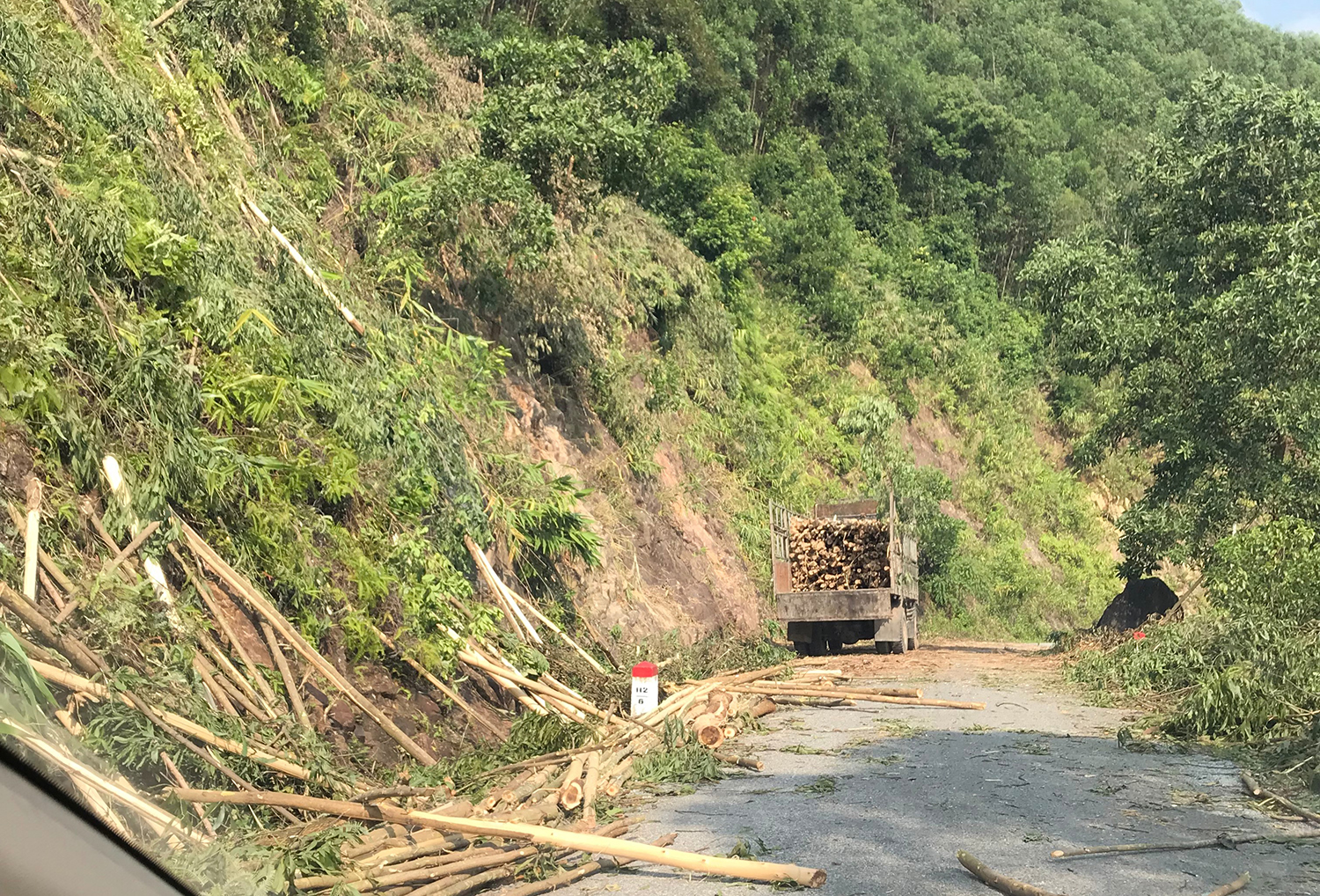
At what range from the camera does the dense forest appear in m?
8.04

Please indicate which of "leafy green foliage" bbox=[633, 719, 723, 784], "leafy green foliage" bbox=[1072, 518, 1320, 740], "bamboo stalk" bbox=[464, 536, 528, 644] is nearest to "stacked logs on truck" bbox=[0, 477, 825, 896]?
"leafy green foliage" bbox=[633, 719, 723, 784]

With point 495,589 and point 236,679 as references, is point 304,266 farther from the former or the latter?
point 236,679

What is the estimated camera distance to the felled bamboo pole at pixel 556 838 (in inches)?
214

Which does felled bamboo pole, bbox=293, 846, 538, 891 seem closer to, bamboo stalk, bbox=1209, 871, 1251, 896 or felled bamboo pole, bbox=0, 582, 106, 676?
felled bamboo pole, bbox=0, 582, 106, 676

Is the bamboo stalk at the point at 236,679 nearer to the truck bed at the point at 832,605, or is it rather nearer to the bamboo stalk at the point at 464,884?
the bamboo stalk at the point at 464,884

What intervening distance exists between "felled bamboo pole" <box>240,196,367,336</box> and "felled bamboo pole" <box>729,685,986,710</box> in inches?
217

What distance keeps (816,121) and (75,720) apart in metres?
39.9

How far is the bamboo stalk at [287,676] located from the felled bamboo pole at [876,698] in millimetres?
6132

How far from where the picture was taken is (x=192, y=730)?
5523mm

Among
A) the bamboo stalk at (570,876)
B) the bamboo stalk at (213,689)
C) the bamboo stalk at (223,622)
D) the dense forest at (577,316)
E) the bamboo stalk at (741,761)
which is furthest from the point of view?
the bamboo stalk at (741,761)

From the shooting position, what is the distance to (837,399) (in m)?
31.4

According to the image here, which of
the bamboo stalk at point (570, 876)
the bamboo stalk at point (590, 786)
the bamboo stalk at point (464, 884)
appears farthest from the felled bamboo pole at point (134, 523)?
the bamboo stalk at point (590, 786)

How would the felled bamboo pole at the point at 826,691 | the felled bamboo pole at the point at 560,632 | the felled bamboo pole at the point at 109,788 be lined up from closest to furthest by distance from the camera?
the felled bamboo pole at the point at 109,788
the felled bamboo pole at the point at 560,632
the felled bamboo pole at the point at 826,691

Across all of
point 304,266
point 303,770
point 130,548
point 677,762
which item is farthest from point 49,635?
point 304,266
